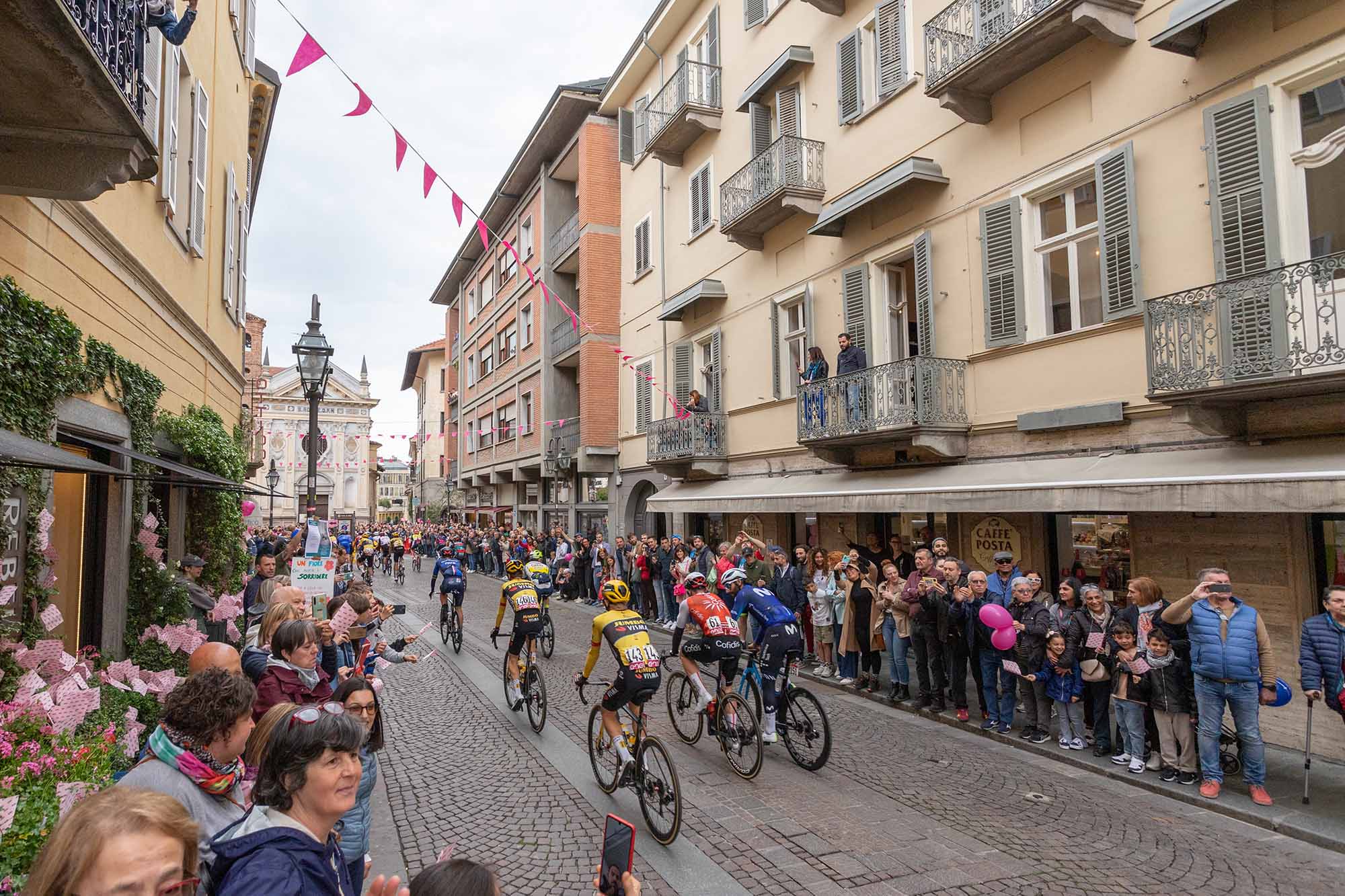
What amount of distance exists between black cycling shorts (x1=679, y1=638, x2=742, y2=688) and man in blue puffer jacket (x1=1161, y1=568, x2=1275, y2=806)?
395cm

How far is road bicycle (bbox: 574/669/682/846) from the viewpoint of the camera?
5.58 m

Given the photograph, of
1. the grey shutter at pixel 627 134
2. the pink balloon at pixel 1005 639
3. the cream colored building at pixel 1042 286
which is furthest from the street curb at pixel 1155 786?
the grey shutter at pixel 627 134

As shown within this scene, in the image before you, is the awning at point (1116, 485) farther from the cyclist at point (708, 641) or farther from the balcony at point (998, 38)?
the balcony at point (998, 38)

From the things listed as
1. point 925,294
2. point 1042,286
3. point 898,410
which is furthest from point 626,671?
point 925,294

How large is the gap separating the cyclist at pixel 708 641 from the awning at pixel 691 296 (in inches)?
481

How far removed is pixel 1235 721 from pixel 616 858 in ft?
22.6

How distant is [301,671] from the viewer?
4477 millimetres

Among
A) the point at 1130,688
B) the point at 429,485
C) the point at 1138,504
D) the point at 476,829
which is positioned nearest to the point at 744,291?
the point at 1138,504

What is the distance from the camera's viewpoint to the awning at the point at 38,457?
3.61m

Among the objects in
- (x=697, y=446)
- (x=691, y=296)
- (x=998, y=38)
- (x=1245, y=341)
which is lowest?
(x=697, y=446)

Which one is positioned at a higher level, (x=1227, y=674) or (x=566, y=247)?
(x=566, y=247)

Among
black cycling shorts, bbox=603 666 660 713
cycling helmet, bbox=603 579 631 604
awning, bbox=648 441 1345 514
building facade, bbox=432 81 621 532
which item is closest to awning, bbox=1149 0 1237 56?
awning, bbox=648 441 1345 514

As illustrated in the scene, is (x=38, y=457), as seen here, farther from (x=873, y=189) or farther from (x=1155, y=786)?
(x=873, y=189)

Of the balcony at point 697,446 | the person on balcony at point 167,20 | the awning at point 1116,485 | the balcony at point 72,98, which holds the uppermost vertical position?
the person on balcony at point 167,20
